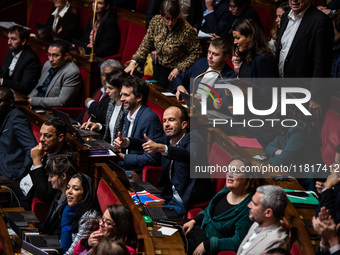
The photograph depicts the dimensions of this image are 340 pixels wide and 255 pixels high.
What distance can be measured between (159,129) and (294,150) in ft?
2.71

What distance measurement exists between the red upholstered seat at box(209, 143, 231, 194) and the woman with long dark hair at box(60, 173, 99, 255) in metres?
0.54

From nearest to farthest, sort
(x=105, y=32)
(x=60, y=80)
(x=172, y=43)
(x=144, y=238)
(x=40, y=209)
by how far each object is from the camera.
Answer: (x=144, y=238) < (x=40, y=209) < (x=172, y=43) < (x=60, y=80) < (x=105, y=32)

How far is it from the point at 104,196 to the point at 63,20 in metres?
2.78

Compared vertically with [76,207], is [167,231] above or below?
above

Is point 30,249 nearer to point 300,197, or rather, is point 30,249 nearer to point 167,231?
point 167,231

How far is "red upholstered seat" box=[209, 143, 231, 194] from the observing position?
2.65 meters

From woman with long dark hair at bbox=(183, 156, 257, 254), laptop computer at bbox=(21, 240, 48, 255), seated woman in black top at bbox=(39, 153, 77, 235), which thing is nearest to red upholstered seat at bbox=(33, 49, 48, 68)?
seated woman in black top at bbox=(39, 153, 77, 235)

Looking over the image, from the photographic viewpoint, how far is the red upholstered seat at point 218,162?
2652 millimetres

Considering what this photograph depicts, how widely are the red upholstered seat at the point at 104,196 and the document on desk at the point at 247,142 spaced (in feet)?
1.92

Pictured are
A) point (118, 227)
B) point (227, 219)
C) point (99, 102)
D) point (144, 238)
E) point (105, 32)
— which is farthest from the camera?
point (105, 32)

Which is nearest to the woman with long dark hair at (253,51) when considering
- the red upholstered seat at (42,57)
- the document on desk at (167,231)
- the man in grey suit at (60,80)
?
the document on desk at (167,231)

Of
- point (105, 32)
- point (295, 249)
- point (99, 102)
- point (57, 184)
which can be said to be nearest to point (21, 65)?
point (105, 32)

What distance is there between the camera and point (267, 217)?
211 centimetres

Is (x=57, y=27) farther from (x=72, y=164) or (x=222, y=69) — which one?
(x=72, y=164)
